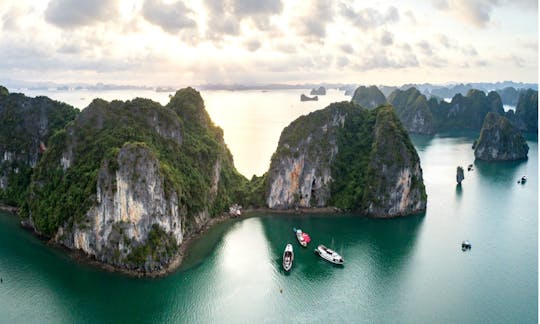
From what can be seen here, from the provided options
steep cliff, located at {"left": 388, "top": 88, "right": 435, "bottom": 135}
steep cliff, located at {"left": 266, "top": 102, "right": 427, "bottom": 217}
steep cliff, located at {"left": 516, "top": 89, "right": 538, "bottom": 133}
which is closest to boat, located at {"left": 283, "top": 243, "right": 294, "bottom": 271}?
steep cliff, located at {"left": 266, "top": 102, "right": 427, "bottom": 217}

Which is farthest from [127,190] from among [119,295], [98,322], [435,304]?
[435,304]

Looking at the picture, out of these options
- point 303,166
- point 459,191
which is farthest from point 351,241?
point 459,191

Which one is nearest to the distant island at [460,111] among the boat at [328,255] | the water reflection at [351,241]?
the water reflection at [351,241]

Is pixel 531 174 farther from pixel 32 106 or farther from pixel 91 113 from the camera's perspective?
pixel 32 106

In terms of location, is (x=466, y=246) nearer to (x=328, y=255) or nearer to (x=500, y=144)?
(x=328, y=255)

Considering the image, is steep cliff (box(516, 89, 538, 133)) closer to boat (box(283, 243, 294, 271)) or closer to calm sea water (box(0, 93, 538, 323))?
calm sea water (box(0, 93, 538, 323))

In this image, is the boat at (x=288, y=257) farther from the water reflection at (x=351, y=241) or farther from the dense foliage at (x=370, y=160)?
the dense foliage at (x=370, y=160)

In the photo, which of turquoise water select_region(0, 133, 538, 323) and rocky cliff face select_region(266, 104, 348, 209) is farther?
rocky cliff face select_region(266, 104, 348, 209)
